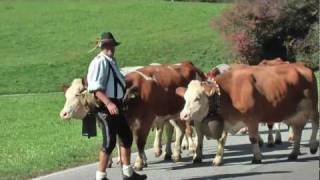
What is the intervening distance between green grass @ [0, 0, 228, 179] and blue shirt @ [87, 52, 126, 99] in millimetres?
2357

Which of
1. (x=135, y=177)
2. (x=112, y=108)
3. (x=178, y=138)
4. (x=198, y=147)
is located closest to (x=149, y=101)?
(x=198, y=147)

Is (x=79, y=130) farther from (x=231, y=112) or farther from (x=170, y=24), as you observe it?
(x=170, y=24)

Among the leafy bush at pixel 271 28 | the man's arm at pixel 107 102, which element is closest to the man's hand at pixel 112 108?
the man's arm at pixel 107 102

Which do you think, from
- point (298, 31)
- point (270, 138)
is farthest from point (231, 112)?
point (298, 31)

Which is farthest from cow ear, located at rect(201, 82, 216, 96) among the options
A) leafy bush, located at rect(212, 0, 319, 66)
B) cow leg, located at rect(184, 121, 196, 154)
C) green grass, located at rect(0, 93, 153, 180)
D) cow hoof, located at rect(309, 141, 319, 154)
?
leafy bush, located at rect(212, 0, 319, 66)

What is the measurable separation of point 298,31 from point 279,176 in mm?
27822

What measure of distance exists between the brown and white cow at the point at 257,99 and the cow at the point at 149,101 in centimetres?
48

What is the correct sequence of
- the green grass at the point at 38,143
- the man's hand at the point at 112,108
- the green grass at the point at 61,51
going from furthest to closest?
the green grass at the point at 61,51, the green grass at the point at 38,143, the man's hand at the point at 112,108

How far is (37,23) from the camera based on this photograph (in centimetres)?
5122

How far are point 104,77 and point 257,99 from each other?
313cm

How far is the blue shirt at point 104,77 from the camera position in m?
10.2

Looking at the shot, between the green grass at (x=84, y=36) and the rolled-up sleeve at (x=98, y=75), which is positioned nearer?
the rolled-up sleeve at (x=98, y=75)

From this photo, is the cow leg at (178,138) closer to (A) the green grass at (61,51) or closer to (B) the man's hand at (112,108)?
(A) the green grass at (61,51)

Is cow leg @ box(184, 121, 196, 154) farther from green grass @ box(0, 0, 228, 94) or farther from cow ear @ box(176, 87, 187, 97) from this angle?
green grass @ box(0, 0, 228, 94)
